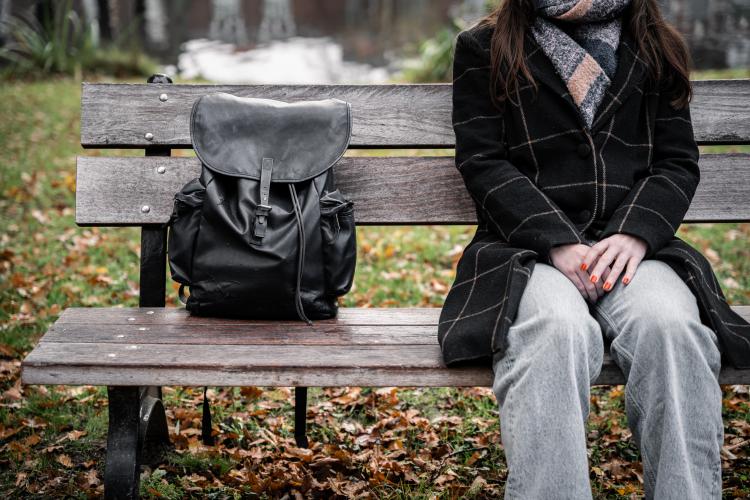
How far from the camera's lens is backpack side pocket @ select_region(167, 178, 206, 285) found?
2387mm

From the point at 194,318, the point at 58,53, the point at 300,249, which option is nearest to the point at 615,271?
the point at 300,249

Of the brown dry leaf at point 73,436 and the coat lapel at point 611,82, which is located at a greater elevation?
the coat lapel at point 611,82

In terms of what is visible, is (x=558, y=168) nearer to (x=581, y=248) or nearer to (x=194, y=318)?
(x=581, y=248)

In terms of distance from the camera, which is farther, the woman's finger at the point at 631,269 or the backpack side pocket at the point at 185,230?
the backpack side pocket at the point at 185,230

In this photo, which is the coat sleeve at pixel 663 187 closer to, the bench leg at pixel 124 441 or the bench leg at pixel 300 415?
the bench leg at pixel 300 415

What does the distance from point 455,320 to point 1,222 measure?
4.15m

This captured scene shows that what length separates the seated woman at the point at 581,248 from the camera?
1908mm

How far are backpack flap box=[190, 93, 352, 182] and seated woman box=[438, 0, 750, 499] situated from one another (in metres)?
0.42

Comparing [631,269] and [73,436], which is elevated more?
[631,269]

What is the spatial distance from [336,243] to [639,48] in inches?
45.3

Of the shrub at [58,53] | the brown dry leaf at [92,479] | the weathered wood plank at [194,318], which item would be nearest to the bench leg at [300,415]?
the weathered wood plank at [194,318]

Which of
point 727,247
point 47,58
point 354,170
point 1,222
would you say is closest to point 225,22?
point 47,58

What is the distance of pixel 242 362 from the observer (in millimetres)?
2055

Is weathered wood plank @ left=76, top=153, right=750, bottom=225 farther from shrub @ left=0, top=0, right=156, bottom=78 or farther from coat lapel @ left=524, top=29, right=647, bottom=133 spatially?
shrub @ left=0, top=0, right=156, bottom=78
